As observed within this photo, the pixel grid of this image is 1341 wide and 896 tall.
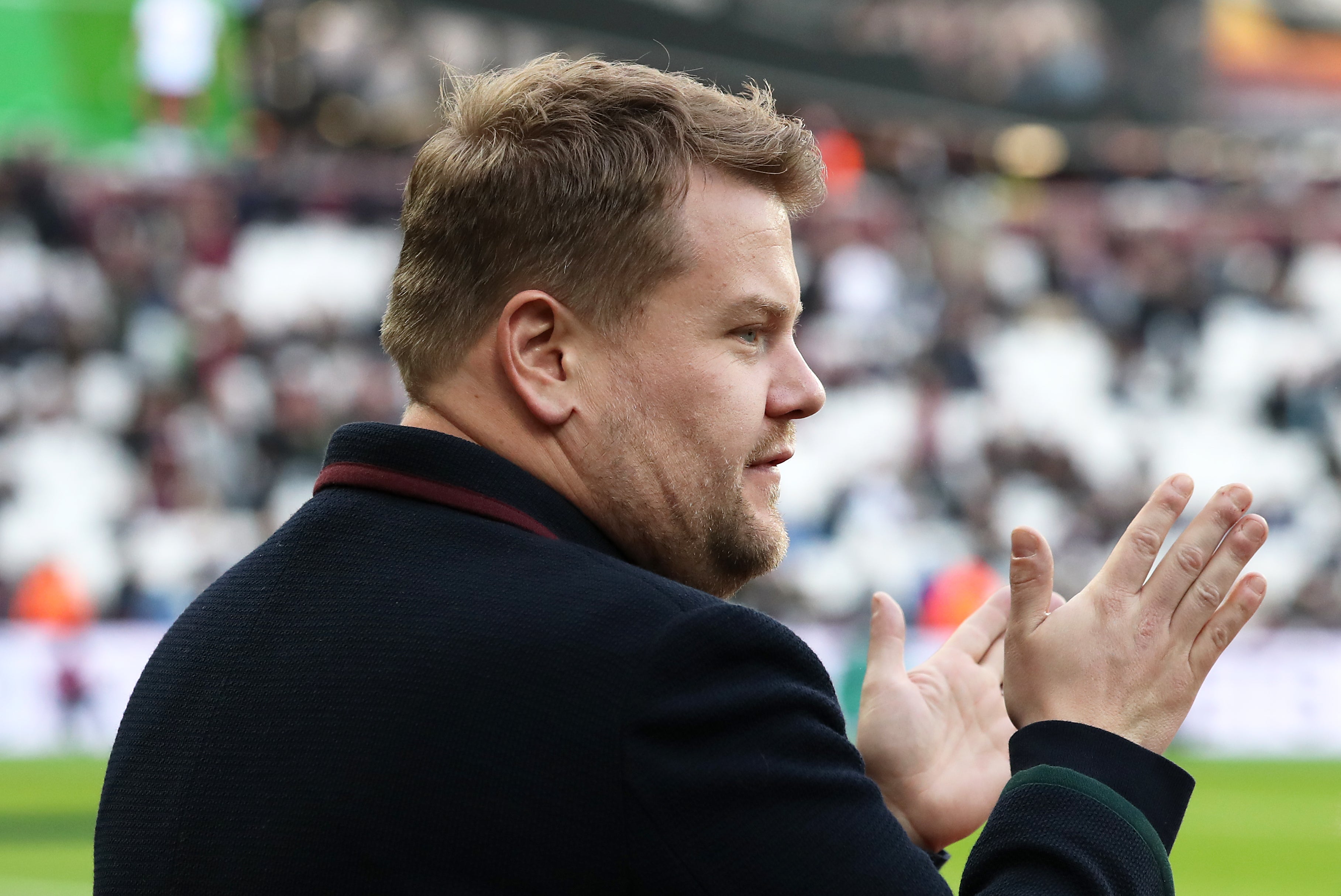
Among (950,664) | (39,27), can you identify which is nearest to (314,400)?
(39,27)

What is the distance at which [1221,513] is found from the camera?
4.74ft

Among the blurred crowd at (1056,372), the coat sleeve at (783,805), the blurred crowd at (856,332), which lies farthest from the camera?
the blurred crowd at (1056,372)

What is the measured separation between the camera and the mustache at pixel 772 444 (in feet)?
5.04

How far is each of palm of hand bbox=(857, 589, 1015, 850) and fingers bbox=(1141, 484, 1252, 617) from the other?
0.36 m

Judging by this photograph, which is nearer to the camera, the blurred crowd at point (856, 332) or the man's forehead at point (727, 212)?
the man's forehead at point (727, 212)

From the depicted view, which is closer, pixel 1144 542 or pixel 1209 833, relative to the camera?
pixel 1144 542

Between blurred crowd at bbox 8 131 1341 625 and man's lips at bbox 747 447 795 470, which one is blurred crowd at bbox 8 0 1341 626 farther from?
man's lips at bbox 747 447 795 470

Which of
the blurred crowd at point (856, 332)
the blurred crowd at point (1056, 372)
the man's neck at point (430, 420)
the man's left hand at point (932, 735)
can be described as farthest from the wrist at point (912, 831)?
the blurred crowd at point (1056, 372)

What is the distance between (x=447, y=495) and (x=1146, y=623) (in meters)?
0.64

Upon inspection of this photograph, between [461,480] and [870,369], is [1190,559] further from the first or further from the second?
[870,369]

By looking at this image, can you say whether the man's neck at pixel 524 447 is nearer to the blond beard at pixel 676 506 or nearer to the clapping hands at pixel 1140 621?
the blond beard at pixel 676 506

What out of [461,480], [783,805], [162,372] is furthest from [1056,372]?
[783,805]

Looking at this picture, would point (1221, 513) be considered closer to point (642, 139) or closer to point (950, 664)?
point (950, 664)

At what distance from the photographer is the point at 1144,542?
1458mm
